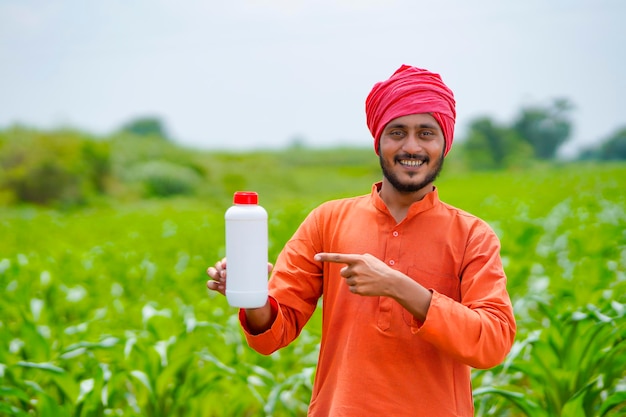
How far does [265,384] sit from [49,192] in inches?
888

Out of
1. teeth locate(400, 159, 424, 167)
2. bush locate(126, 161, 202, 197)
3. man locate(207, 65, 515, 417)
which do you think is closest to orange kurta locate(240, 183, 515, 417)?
man locate(207, 65, 515, 417)

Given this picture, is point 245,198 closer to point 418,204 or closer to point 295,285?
point 295,285

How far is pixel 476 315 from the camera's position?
159 centimetres

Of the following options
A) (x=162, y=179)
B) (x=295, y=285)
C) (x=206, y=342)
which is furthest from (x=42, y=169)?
(x=295, y=285)

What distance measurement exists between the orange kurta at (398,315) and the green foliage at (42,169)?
23701mm

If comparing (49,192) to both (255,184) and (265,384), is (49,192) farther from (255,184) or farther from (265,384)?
(265,384)

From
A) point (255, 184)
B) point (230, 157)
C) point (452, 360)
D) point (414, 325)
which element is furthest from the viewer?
point (230, 157)

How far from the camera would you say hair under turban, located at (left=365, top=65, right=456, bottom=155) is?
1750mm

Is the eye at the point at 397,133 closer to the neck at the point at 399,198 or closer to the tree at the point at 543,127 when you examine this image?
the neck at the point at 399,198

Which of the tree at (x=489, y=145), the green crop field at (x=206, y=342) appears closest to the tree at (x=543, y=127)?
the tree at (x=489, y=145)

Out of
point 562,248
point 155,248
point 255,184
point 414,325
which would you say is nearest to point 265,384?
point 414,325

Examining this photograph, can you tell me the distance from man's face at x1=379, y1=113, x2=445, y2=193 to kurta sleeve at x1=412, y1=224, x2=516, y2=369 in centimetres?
20

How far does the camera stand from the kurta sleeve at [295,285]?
5.99 ft

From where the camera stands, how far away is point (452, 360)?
177 centimetres
